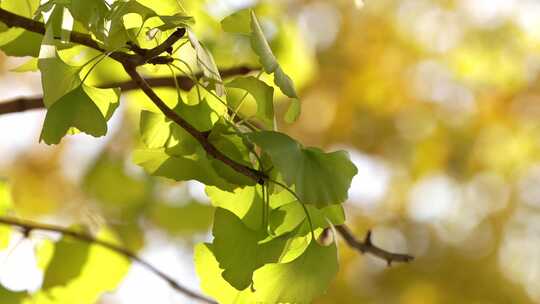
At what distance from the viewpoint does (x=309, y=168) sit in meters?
0.36

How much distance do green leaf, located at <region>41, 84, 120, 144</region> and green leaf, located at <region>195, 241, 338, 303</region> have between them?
0.07 m

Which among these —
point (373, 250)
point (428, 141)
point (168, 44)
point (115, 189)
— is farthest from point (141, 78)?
point (428, 141)

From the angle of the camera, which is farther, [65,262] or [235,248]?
[65,262]

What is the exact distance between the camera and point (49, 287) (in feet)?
2.05

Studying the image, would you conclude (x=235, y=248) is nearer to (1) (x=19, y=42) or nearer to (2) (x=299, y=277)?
(2) (x=299, y=277)

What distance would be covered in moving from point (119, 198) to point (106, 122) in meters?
0.56

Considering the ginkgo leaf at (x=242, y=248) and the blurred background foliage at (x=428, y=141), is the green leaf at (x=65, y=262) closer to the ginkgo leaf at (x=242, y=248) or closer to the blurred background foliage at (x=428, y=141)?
the ginkgo leaf at (x=242, y=248)

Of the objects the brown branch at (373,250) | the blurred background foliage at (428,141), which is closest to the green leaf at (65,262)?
the brown branch at (373,250)

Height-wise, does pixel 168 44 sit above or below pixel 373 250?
above

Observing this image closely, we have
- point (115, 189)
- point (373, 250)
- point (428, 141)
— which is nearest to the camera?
point (373, 250)

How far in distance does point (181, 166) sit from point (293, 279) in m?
0.07

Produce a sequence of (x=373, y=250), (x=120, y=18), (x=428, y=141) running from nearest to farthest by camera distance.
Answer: (x=120, y=18)
(x=373, y=250)
(x=428, y=141)

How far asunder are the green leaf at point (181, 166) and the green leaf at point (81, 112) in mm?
28

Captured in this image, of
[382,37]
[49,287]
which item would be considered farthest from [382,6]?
[49,287]
